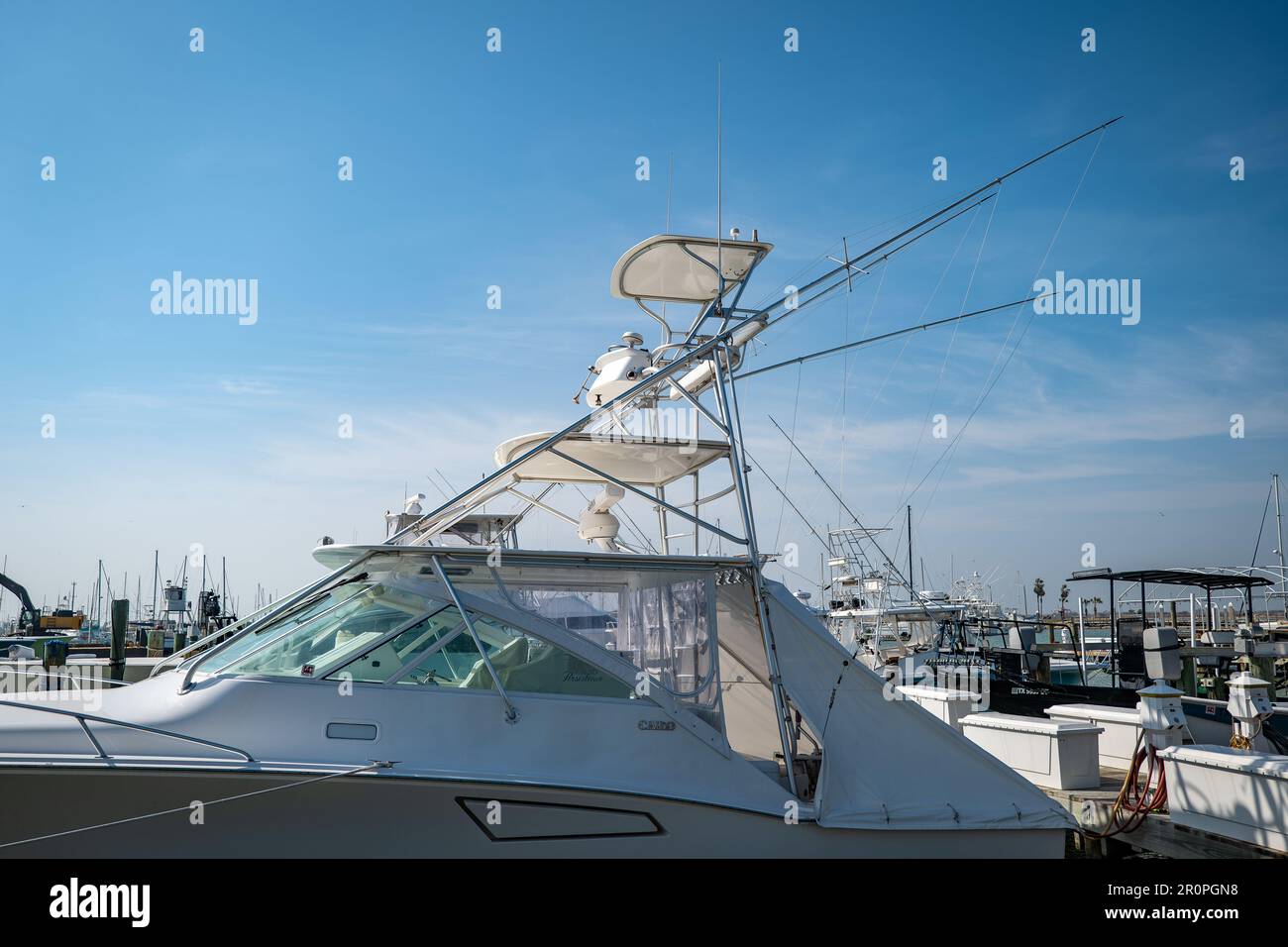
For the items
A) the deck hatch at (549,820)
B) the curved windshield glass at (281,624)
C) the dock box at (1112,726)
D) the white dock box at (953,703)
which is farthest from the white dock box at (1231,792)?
the curved windshield glass at (281,624)

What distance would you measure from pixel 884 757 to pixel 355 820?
327cm

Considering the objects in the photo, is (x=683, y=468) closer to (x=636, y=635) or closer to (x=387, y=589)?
(x=636, y=635)

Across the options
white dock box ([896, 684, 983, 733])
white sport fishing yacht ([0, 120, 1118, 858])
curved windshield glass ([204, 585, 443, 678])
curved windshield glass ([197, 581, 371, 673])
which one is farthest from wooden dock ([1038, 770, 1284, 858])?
curved windshield glass ([197, 581, 371, 673])

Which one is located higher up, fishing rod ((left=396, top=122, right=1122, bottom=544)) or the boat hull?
fishing rod ((left=396, top=122, right=1122, bottom=544))

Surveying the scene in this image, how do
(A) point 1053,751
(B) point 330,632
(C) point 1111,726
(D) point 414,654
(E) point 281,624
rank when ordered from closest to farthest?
(D) point 414,654 → (B) point 330,632 → (E) point 281,624 → (A) point 1053,751 → (C) point 1111,726

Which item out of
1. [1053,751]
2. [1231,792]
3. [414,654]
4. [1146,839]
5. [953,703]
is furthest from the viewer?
[953,703]

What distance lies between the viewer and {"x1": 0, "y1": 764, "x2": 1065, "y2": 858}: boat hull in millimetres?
4633

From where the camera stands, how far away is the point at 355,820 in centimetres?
489

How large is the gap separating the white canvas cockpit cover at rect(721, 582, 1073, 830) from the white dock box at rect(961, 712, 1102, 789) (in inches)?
96.7

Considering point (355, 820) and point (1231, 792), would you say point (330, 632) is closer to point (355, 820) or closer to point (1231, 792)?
point (355, 820)

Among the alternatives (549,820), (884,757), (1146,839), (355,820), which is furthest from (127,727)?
(1146,839)

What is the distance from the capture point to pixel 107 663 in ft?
42.8

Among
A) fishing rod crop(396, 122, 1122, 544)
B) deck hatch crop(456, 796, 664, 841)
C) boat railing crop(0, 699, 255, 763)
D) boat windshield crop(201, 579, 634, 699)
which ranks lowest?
deck hatch crop(456, 796, 664, 841)

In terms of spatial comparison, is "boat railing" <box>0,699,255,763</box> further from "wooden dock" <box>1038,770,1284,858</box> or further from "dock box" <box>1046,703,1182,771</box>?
"dock box" <box>1046,703,1182,771</box>
